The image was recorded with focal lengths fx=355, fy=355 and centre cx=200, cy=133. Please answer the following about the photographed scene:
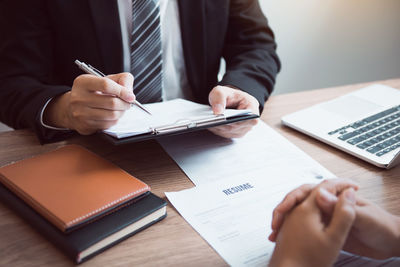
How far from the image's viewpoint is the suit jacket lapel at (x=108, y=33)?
963mm

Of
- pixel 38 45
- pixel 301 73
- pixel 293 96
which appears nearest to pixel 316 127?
pixel 293 96

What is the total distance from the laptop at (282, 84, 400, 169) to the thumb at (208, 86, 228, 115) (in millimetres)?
226

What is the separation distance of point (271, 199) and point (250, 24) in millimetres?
781

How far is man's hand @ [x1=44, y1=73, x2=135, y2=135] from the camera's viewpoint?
0.66 m

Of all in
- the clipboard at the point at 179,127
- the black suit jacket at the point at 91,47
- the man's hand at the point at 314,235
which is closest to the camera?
the man's hand at the point at 314,235

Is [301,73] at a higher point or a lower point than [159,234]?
lower

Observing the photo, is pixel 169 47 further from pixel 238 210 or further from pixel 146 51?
pixel 238 210

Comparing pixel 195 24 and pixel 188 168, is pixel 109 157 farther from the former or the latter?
pixel 195 24

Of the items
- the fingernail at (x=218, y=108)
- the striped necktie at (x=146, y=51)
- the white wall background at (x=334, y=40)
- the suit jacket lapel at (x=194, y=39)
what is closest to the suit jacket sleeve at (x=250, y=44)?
the suit jacket lapel at (x=194, y=39)

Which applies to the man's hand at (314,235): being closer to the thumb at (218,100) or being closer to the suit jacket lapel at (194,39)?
the thumb at (218,100)

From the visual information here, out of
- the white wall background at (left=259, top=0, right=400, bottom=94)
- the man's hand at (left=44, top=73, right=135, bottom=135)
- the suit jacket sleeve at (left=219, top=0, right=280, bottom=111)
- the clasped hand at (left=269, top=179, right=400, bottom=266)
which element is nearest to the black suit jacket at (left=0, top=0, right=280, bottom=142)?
the suit jacket sleeve at (left=219, top=0, right=280, bottom=111)

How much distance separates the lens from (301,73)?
2.19 m

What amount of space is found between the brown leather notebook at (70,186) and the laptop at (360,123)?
48cm

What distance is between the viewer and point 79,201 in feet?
1.75
